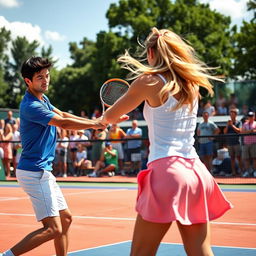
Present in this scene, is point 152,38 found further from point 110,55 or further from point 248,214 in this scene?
point 110,55

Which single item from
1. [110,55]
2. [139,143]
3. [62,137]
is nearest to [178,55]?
[139,143]

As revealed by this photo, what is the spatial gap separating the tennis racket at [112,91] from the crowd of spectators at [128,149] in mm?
9741

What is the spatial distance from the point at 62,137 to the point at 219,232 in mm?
11805

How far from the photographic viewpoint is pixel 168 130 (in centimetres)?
389

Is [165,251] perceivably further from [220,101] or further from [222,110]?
[220,101]

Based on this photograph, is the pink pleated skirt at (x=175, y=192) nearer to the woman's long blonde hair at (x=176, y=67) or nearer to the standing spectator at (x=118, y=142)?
the woman's long blonde hair at (x=176, y=67)

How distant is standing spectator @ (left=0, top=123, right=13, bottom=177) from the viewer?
19.3 meters

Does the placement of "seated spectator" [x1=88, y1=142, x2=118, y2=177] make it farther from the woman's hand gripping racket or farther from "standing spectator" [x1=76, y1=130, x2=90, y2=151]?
the woman's hand gripping racket

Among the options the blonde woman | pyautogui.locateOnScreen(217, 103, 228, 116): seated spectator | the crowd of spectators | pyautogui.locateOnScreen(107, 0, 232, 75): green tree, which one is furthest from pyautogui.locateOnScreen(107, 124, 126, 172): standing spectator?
pyautogui.locateOnScreen(107, 0, 232, 75): green tree

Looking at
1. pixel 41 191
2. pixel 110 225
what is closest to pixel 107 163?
pixel 110 225

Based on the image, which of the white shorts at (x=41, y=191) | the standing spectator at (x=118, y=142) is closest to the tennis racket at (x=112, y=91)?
the white shorts at (x=41, y=191)

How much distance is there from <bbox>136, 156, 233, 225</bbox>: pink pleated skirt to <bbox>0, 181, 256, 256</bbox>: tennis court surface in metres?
2.78

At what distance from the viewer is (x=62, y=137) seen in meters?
19.3

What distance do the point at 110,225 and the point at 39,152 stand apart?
3871 mm
